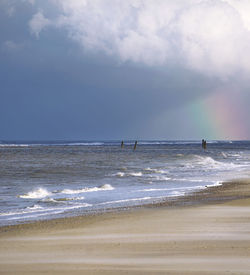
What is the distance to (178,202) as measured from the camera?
1435 centimetres

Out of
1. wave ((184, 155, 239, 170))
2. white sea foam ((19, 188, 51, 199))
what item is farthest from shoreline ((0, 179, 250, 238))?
wave ((184, 155, 239, 170))

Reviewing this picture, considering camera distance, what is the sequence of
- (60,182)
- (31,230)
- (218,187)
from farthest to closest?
1. (60,182)
2. (218,187)
3. (31,230)

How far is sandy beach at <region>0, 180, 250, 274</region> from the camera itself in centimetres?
638

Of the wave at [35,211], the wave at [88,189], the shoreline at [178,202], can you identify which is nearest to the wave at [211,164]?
the shoreline at [178,202]

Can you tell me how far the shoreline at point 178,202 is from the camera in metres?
10.3

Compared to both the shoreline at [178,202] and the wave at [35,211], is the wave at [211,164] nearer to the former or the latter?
the shoreline at [178,202]

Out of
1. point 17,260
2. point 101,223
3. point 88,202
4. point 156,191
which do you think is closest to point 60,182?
point 156,191

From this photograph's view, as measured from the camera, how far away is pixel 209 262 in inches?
256

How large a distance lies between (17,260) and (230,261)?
3437mm

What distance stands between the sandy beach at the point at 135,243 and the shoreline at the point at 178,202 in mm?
55

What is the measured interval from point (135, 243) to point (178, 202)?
21.6ft

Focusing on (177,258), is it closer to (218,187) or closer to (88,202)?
(88,202)

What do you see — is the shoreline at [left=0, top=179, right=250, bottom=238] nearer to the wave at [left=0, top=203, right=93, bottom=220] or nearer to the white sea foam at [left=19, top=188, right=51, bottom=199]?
the wave at [left=0, top=203, right=93, bottom=220]

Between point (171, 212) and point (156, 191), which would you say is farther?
point (156, 191)
